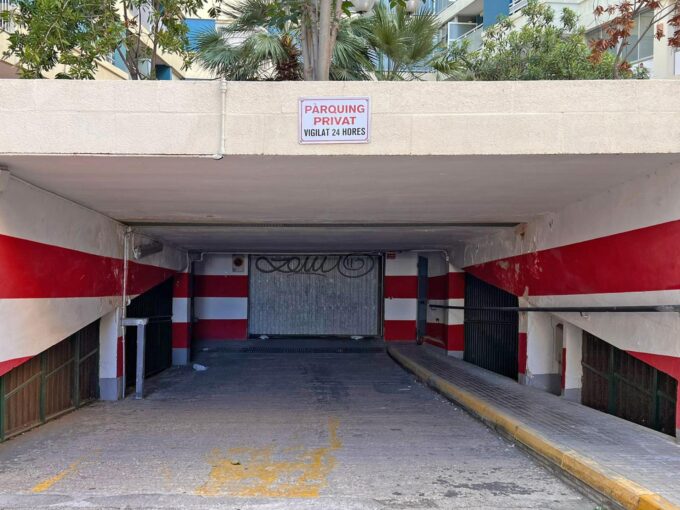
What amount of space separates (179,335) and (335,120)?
10.1 m

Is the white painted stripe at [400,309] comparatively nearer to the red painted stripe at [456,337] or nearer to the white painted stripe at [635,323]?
the red painted stripe at [456,337]

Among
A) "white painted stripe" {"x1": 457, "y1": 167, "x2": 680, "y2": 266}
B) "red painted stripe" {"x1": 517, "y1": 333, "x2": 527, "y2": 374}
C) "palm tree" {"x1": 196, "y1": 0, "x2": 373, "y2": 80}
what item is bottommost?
"red painted stripe" {"x1": 517, "y1": 333, "x2": 527, "y2": 374}

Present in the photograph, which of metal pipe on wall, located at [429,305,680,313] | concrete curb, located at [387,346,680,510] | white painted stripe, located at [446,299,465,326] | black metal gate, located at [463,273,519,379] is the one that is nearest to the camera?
concrete curb, located at [387,346,680,510]

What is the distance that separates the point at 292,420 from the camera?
8.03 metres

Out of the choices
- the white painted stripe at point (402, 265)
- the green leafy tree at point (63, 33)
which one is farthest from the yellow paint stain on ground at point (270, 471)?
the white painted stripe at point (402, 265)

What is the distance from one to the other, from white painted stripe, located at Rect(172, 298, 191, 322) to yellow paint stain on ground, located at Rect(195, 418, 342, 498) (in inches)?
323

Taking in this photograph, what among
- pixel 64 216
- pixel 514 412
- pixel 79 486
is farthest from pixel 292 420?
pixel 64 216

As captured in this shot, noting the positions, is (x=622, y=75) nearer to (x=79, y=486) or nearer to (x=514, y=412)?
(x=514, y=412)

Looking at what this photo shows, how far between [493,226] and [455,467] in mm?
5088

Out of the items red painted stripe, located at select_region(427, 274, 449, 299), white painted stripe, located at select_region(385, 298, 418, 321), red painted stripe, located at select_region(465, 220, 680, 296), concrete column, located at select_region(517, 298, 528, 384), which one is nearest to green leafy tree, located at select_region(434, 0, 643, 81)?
red painted stripe, located at select_region(427, 274, 449, 299)

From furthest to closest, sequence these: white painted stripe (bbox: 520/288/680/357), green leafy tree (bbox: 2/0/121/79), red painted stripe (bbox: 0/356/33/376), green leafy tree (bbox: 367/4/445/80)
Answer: green leafy tree (bbox: 367/4/445/80) < green leafy tree (bbox: 2/0/121/79) < red painted stripe (bbox: 0/356/33/376) < white painted stripe (bbox: 520/288/680/357)

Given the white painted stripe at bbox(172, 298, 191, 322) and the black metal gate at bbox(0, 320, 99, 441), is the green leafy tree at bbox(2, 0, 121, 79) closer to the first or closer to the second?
the black metal gate at bbox(0, 320, 99, 441)

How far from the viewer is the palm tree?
13281 millimetres

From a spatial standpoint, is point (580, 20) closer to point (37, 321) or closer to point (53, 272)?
point (53, 272)
